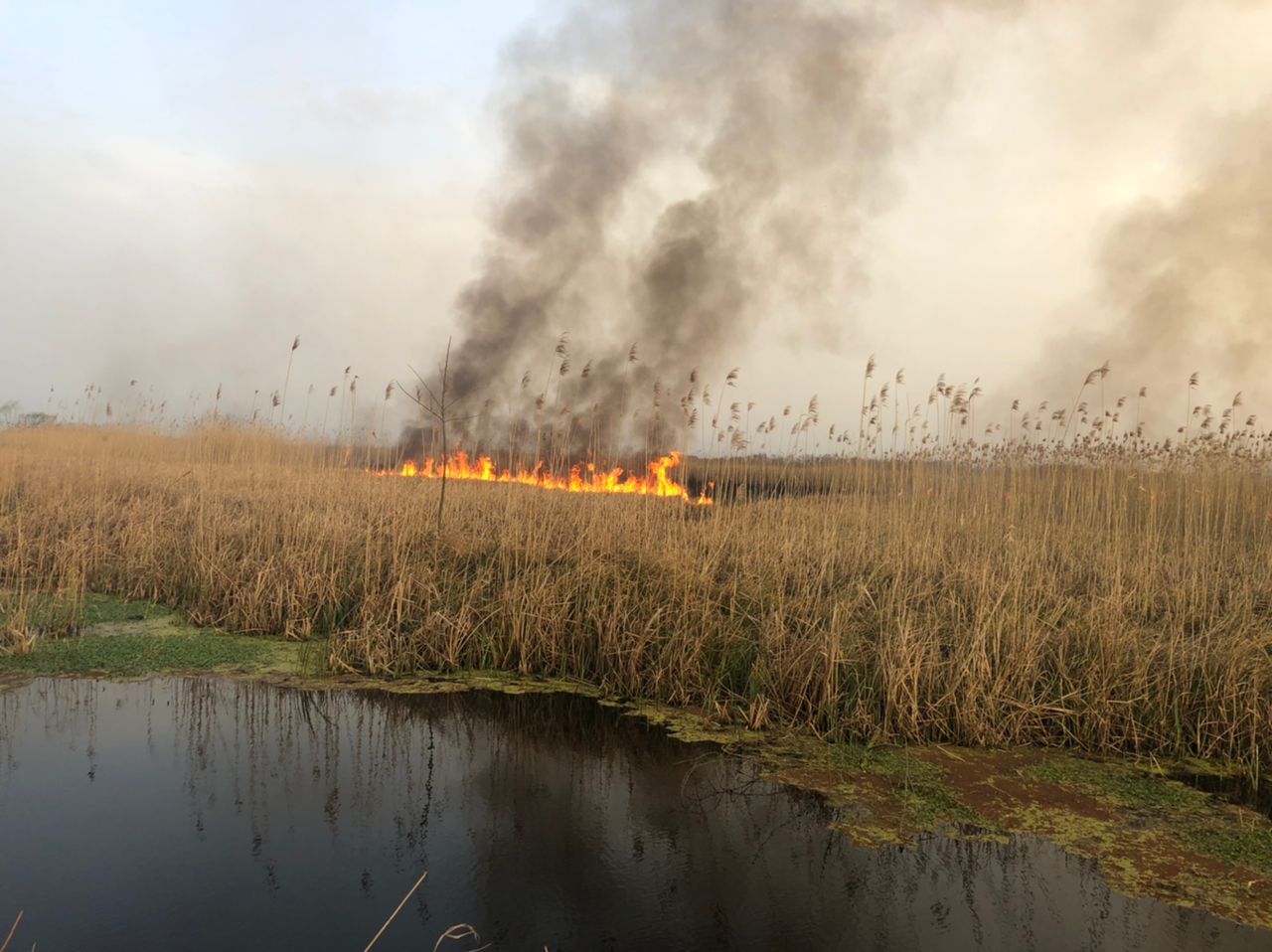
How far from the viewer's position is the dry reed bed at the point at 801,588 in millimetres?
5301

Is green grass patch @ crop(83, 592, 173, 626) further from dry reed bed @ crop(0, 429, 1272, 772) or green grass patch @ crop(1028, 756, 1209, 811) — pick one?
green grass patch @ crop(1028, 756, 1209, 811)

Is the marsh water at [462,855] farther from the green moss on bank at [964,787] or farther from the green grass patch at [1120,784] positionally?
the green grass patch at [1120,784]

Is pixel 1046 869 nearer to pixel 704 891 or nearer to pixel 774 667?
pixel 704 891

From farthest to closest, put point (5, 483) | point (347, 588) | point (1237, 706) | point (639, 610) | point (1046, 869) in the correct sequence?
1. point (5, 483)
2. point (347, 588)
3. point (639, 610)
4. point (1237, 706)
5. point (1046, 869)

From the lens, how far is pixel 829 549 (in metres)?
7.73

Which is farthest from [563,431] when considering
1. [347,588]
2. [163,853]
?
[163,853]

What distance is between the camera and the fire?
43.9ft

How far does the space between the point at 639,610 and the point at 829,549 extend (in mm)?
2306

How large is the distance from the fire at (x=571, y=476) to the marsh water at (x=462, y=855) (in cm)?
791

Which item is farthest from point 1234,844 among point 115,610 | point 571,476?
point 571,476

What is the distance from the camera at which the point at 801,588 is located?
22.8 feet

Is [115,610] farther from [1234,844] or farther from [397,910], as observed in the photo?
[1234,844]

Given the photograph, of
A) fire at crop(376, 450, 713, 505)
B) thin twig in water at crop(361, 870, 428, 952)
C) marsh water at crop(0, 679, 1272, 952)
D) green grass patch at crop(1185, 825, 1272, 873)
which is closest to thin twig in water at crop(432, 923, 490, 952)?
marsh water at crop(0, 679, 1272, 952)

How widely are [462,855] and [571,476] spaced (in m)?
10.7
